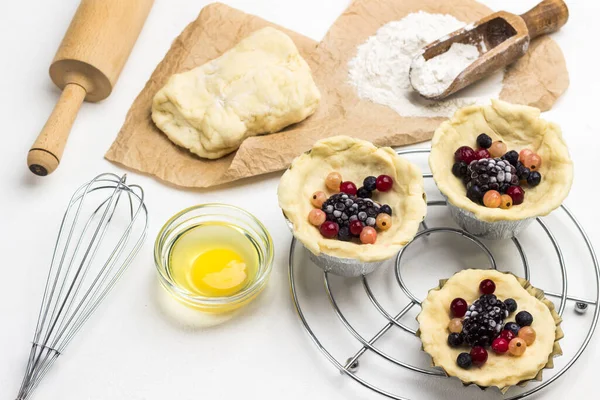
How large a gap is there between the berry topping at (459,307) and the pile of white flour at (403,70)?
0.98m

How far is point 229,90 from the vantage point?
9.82ft

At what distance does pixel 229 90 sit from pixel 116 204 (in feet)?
1.98

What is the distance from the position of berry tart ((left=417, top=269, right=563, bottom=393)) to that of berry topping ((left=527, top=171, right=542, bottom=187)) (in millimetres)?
373

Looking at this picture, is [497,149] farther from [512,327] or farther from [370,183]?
[512,327]

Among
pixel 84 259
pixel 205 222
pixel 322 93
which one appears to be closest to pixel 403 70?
pixel 322 93

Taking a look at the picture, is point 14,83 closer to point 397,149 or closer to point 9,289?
point 9,289

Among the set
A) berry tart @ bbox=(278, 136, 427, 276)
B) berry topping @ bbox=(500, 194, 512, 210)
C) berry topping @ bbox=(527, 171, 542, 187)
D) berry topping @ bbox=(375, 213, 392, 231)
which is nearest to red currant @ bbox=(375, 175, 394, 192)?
berry tart @ bbox=(278, 136, 427, 276)

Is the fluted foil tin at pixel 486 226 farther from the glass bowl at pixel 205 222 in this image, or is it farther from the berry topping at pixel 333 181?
the glass bowl at pixel 205 222

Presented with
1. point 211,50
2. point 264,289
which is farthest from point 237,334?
point 211,50

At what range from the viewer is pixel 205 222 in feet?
8.93

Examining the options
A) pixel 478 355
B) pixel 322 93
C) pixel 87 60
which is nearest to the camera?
pixel 478 355

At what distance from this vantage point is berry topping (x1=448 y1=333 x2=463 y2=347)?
7.57 feet

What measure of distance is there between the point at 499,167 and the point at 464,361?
683 mm

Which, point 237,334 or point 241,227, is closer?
point 237,334
